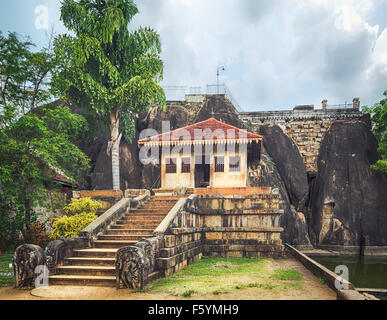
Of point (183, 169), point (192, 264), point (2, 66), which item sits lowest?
point (192, 264)

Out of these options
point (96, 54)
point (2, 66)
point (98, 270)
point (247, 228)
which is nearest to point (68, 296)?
point (98, 270)

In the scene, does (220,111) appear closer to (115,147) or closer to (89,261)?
(115,147)

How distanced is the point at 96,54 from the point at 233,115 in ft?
42.0

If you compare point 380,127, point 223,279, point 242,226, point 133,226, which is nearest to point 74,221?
point 133,226

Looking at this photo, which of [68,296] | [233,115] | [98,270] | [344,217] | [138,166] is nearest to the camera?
[68,296]

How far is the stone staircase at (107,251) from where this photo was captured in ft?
22.8

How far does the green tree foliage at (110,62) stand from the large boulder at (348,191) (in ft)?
48.0

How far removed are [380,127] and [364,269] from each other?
12.5 metres

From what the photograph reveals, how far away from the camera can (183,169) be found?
15.5 metres

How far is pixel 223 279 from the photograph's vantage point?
7.66 metres

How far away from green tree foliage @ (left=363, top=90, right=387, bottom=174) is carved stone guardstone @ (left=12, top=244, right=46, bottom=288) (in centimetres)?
2122

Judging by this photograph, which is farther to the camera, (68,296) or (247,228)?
(247,228)

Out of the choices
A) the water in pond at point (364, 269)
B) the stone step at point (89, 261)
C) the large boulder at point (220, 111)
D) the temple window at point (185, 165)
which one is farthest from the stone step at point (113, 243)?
the large boulder at point (220, 111)

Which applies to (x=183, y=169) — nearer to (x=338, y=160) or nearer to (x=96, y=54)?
(x=96, y=54)
